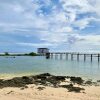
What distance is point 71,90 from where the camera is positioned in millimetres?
17750

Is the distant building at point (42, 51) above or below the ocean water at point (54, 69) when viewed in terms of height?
above

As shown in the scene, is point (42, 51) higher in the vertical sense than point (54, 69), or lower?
higher

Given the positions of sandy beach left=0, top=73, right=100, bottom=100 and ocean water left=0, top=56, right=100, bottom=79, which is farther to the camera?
ocean water left=0, top=56, right=100, bottom=79

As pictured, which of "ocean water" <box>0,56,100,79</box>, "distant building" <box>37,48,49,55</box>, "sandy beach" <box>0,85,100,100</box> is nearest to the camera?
"sandy beach" <box>0,85,100,100</box>

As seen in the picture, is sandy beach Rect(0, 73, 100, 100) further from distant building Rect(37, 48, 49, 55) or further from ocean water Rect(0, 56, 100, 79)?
distant building Rect(37, 48, 49, 55)

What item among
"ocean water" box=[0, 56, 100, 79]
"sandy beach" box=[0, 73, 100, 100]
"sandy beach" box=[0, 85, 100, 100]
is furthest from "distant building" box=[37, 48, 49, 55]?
"sandy beach" box=[0, 85, 100, 100]

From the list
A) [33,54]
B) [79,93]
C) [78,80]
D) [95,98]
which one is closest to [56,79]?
[78,80]

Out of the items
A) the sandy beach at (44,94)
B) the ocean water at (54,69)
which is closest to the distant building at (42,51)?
the ocean water at (54,69)

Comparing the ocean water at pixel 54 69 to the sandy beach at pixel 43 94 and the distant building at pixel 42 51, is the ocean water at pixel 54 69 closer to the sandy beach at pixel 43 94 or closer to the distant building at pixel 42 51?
the sandy beach at pixel 43 94

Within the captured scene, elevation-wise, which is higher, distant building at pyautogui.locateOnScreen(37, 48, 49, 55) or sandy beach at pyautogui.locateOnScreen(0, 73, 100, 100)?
distant building at pyautogui.locateOnScreen(37, 48, 49, 55)

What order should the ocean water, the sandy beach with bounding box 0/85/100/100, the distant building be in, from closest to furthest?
1. the sandy beach with bounding box 0/85/100/100
2. the ocean water
3. the distant building

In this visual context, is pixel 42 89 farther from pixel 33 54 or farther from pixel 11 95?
pixel 33 54

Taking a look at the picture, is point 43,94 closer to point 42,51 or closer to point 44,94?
point 44,94

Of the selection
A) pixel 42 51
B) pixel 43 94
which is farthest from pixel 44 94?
pixel 42 51
